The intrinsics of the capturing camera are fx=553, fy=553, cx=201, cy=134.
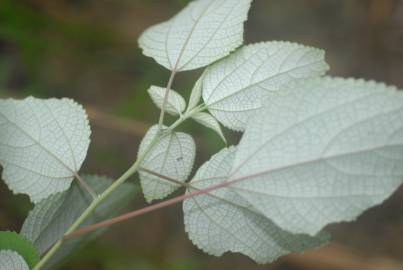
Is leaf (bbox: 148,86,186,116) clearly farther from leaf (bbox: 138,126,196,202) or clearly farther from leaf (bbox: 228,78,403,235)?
leaf (bbox: 228,78,403,235)

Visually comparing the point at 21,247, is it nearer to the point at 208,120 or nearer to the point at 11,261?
the point at 11,261

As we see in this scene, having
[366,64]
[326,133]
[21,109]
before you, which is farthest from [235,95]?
[366,64]

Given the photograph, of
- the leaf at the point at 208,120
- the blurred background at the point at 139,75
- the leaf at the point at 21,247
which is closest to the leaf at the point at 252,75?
the leaf at the point at 208,120

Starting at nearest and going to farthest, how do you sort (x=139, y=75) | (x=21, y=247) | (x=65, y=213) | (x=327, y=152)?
(x=327, y=152)
(x=21, y=247)
(x=65, y=213)
(x=139, y=75)

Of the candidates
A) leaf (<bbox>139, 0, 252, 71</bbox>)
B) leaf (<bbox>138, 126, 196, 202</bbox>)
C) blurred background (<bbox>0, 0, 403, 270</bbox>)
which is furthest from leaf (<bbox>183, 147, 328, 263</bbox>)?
blurred background (<bbox>0, 0, 403, 270</bbox>)

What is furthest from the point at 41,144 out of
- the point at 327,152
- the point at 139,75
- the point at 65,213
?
the point at 139,75

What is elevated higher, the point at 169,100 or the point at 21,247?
the point at 169,100

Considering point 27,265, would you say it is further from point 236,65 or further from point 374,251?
point 374,251

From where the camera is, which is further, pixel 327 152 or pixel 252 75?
pixel 252 75
